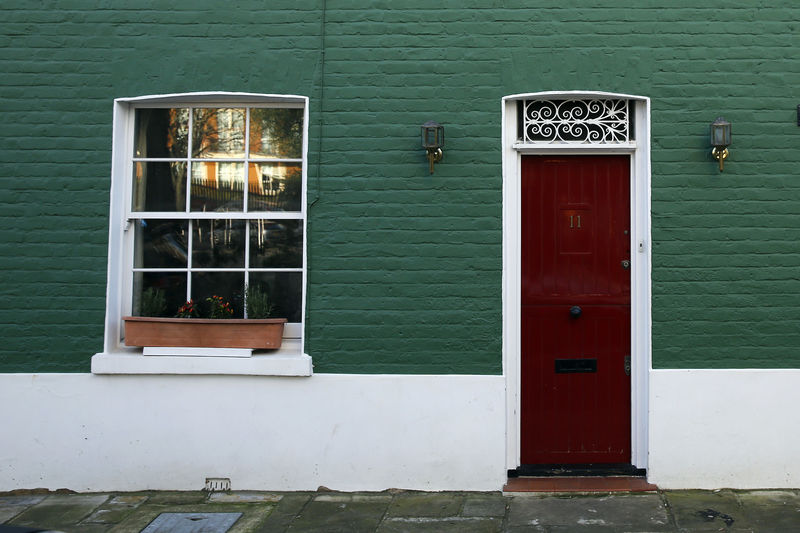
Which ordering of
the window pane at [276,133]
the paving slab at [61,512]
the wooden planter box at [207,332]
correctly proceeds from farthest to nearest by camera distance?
the window pane at [276,133]
the wooden planter box at [207,332]
the paving slab at [61,512]

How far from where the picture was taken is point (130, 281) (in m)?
5.77

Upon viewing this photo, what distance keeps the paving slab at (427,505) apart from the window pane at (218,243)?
7.28ft

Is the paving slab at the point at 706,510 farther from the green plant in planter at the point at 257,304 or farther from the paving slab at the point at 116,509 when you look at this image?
the paving slab at the point at 116,509

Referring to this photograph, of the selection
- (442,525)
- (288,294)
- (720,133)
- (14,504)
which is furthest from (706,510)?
(14,504)

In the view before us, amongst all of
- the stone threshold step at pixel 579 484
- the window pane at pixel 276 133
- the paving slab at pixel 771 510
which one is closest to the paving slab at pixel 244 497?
the stone threshold step at pixel 579 484

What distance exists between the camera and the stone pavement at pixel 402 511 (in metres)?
4.77

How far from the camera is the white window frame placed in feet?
17.9

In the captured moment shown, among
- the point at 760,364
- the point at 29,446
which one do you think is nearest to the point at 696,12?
the point at 760,364

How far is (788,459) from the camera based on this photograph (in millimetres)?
5320

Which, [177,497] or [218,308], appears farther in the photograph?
[218,308]

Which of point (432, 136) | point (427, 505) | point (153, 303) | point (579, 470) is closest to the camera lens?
point (427, 505)

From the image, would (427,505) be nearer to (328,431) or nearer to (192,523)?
(328,431)

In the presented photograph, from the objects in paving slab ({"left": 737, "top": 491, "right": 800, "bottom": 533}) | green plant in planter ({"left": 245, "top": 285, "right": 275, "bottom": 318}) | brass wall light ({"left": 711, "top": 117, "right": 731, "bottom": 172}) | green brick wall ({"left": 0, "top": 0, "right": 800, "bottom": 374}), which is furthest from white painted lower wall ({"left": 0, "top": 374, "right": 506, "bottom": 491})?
brass wall light ({"left": 711, "top": 117, "right": 731, "bottom": 172})

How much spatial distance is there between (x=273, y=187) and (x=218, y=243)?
63cm
